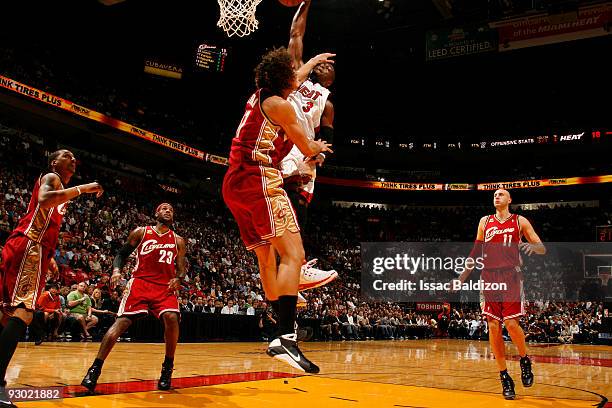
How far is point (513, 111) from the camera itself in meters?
33.2

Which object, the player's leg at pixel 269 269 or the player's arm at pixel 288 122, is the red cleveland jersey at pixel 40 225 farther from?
the player's arm at pixel 288 122

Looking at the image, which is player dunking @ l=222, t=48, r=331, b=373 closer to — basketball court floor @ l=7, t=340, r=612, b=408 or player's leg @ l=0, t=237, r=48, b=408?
basketball court floor @ l=7, t=340, r=612, b=408

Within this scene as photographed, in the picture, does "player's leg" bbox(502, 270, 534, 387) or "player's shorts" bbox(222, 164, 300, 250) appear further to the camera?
"player's leg" bbox(502, 270, 534, 387)

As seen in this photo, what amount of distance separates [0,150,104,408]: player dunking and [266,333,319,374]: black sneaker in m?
1.87

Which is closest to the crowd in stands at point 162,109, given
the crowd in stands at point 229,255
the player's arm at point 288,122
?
the crowd in stands at point 229,255

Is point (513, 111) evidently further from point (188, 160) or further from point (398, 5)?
point (188, 160)

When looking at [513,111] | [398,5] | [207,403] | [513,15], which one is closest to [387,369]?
[207,403]

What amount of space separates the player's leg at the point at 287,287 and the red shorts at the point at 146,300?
6.79ft

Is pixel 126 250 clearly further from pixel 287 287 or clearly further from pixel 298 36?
pixel 298 36

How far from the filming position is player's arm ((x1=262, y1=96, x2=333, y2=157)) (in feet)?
11.7

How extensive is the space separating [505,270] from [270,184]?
3306 mm

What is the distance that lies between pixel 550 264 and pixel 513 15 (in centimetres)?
1724

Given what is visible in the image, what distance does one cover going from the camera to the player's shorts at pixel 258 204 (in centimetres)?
360

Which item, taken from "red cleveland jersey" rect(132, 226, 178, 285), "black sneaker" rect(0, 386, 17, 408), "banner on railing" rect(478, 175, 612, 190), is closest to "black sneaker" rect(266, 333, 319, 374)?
"black sneaker" rect(0, 386, 17, 408)
